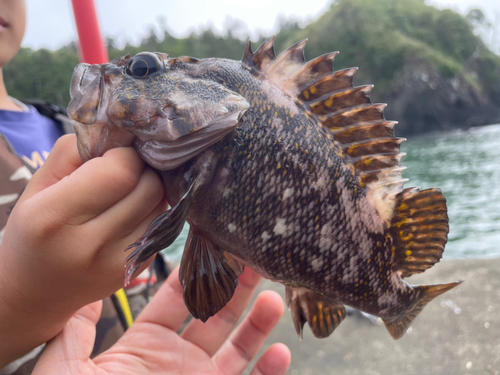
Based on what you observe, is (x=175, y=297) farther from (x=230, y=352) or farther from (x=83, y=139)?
(x=83, y=139)

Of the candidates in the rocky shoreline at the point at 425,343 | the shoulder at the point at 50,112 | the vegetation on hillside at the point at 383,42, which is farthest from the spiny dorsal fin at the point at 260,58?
the vegetation on hillside at the point at 383,42

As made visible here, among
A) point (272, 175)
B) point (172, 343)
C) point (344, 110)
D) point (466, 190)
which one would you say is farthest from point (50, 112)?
point (466, 190)

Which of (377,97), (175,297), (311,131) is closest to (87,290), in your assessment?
(175,297)

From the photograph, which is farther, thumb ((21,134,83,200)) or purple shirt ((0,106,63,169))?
purple shirt ((0,106,63,169))

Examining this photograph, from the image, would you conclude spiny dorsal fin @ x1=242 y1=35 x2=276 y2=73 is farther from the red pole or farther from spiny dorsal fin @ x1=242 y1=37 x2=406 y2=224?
the red pole

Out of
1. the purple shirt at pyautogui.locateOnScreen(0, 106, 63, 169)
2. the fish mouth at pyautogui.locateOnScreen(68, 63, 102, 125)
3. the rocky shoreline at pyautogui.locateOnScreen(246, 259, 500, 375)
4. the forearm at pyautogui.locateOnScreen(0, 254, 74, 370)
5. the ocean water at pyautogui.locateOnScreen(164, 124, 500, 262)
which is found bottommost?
the ocean water at pyautogui.locateOnScreen(164, 124, 500, 262)

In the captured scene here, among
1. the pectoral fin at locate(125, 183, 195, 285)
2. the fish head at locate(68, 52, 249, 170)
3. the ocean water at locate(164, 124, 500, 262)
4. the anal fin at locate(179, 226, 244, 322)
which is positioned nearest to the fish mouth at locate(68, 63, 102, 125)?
the fish head at locate(68, 52, 249, 170)

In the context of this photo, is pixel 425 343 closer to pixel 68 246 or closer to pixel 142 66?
pixel 68 246
